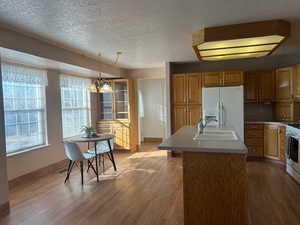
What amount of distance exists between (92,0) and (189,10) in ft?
3.46

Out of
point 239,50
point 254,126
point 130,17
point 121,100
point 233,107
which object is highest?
point 130,17

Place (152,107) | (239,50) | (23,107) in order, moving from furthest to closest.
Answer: (152,107), (23,107), (239,50)

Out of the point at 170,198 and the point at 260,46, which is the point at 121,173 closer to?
the point at 170,198

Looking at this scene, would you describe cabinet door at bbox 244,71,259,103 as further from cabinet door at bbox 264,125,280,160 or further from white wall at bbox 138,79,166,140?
white wall at bbox 138,79,166,140

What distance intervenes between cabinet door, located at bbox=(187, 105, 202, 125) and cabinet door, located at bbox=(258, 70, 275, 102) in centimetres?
144

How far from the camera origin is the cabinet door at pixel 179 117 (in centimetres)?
533

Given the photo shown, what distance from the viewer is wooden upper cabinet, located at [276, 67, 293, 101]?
4.43 metres

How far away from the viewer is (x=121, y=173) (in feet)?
13.6

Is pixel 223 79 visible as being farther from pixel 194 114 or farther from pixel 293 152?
pixel 293 152

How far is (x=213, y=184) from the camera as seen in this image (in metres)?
2.18

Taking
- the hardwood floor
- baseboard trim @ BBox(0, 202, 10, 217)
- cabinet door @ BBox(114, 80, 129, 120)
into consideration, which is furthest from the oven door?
baseboard trim @ BBox(0, 202, 10, 217)

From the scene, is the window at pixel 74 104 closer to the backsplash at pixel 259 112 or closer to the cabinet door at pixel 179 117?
the cabinet door at pixel 179 117

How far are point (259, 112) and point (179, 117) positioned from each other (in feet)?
6.49

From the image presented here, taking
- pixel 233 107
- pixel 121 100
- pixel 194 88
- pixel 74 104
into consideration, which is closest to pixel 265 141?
A: pixel 233 107
